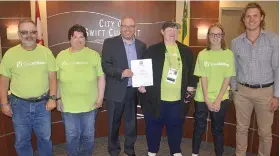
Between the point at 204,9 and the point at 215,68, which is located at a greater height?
the point at 204,9

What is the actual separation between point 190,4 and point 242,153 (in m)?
5.24

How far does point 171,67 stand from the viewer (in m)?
2.83

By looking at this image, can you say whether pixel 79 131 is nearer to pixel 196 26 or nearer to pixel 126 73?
pixel 126 73

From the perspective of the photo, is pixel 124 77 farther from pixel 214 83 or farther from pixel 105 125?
pixel 105 125

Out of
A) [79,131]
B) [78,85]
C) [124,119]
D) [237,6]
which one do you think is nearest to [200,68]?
[124,119]

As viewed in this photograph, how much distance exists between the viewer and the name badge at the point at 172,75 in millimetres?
2816

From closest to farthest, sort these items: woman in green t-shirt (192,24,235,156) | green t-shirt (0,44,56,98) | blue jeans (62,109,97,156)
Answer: green t-shirt (0,44,56,98) → blue jeans (62,109,97,156) → woman in green t-shirt (192,24,235,156)

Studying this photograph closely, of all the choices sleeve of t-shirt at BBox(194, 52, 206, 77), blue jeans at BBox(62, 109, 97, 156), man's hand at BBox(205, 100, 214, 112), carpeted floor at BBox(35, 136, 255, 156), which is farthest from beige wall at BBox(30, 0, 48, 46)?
man's hand at BBox(205, 100, 214, 112)

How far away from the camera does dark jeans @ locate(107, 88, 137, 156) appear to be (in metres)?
2.93

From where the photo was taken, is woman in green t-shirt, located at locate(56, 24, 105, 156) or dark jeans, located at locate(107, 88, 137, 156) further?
dark jeans, located at locate(107, 88, 137, 156)

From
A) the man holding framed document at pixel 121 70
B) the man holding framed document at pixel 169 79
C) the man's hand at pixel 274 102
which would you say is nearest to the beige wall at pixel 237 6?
the man holding framed document at pixel 121 70

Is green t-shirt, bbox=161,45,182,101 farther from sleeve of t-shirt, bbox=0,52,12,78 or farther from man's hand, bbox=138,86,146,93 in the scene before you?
sleeve of t-shirt, bbox=0,52,12,78

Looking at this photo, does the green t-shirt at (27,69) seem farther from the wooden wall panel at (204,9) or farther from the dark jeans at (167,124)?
the wooden wall panel at (204,9)

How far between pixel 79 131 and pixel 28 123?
0.48m
